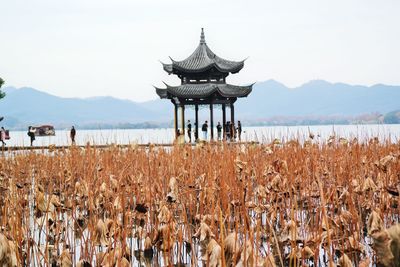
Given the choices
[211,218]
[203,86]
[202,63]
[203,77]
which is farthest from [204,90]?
[211,218]

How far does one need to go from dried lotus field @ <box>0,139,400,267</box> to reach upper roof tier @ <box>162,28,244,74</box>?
48.8ft

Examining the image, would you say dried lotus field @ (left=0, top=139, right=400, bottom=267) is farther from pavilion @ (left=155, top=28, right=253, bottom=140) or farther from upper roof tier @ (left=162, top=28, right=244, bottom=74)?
upper roof tier @ (left=162, top=28, right=244, bottom=74)

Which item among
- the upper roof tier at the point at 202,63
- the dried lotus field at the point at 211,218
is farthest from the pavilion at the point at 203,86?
the dried lotus field at the point at 211,218

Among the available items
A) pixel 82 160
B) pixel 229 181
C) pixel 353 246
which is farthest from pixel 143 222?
pixel 82 160

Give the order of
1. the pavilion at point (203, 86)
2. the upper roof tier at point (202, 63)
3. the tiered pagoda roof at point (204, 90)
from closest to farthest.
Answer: the tiered pagoda roof at point (204, 90), the pavilion at point (203, 86), the upper roof tier at point (202, 63)

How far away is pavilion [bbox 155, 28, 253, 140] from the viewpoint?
22812mm

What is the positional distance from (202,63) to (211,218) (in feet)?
69.5

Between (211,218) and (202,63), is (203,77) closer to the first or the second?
(202,63)

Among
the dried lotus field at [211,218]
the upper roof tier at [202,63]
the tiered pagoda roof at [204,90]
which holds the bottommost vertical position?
the dried lotus field at [211,218]

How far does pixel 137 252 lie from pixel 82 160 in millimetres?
4053

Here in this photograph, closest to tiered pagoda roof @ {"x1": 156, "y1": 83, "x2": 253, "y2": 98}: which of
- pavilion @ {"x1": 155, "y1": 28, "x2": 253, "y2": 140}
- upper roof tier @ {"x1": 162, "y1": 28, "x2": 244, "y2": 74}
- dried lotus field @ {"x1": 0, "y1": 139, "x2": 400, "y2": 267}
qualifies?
pavilion @ {"x1": 155, "y1": 28, "x2": 253, "y2": 140}

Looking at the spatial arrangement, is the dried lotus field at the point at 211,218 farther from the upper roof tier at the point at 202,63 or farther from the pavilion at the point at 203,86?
the upper roof tier at the point at 202,63

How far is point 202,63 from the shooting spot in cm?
2378

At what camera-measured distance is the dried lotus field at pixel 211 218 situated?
6.76 ft
